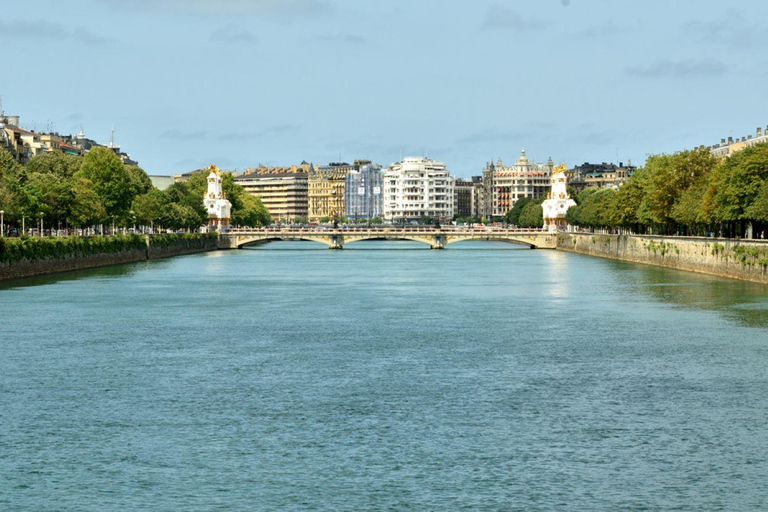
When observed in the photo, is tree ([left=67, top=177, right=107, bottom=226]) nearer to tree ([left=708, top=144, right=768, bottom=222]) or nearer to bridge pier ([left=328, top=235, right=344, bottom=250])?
tree ([left=708, top=144, right=768, bottom=222])

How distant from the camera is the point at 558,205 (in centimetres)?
19100

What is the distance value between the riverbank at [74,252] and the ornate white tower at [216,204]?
141 feet

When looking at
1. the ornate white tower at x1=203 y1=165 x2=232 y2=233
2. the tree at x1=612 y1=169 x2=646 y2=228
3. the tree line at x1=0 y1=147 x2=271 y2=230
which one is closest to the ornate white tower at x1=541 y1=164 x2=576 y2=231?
the ornate white tower at x1=203 y1=165 x2=232 y2=233

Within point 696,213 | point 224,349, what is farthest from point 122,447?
point 696,213

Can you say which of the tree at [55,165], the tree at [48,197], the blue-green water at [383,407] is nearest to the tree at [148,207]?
the tree at [55,165]

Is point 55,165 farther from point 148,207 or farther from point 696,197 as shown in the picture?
point 696,197

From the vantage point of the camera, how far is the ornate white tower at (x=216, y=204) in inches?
7175

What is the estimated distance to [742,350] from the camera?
133ft

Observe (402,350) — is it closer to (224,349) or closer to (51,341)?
(224,349)

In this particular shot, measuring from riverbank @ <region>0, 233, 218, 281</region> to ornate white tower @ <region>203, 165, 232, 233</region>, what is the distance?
4305 cm

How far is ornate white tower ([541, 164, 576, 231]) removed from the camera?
7510 inches

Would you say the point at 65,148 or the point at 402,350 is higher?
the point at 65,148

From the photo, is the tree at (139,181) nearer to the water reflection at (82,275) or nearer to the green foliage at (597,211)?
the water reflection at (82,275)

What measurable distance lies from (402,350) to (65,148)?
490ft
